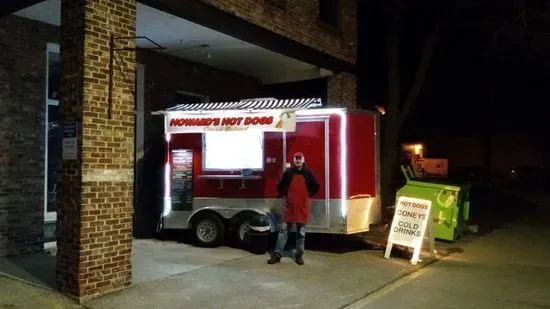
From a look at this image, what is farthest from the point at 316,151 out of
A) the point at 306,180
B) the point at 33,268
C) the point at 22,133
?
the point at 33,268

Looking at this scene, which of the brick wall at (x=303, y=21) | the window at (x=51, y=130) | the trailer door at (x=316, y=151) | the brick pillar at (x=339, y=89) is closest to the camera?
the window at (x=51, y=130)

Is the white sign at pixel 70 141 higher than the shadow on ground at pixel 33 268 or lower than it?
higher

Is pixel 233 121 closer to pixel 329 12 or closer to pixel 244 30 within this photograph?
pixel 244 30

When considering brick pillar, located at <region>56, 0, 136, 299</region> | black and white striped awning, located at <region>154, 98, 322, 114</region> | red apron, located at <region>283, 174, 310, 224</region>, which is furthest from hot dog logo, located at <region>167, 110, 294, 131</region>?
brick pillar, located at <region>56, 0, 136, 299</region>

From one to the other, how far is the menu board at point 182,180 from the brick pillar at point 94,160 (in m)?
3.85

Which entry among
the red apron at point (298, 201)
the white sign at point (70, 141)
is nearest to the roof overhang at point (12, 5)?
the white sign at point (70, 141)

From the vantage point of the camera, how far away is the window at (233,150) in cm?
1160

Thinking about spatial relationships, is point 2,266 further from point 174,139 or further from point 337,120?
point 337,120

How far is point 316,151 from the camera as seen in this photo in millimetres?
11188

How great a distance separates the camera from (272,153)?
11.5 meters

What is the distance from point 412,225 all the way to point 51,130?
21.4 feet

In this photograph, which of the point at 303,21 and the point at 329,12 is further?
the point at 329,12

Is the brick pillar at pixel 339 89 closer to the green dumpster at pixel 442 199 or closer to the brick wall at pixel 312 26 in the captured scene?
the brick wall at pixel 312 26

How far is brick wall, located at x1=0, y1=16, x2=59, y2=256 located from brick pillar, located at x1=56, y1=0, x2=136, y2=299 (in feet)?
7.82
